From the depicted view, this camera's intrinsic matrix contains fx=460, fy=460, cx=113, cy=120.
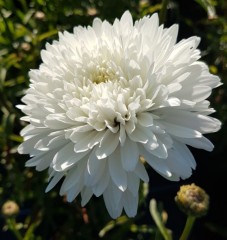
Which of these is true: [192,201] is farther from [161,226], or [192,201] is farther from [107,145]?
[107,145]

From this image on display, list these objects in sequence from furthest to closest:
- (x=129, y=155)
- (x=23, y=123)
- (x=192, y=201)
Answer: (x=23, y=123) < (x=192, y=201) < (x=129, y=155)

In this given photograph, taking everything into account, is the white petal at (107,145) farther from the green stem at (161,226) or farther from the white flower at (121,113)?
the green stem at (161,226)

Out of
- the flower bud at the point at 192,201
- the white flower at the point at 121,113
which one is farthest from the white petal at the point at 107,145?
the flower bud at the point at 192,201

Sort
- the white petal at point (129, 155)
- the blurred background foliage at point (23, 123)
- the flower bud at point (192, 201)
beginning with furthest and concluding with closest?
the blurred background foliage at point (23, 123) < the flower bud at point (192, 201) < the white petal at point (129, 155)

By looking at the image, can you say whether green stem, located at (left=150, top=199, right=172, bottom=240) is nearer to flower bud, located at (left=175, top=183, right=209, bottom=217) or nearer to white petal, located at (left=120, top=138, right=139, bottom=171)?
flower bud, located at (left=175, top=183, right=209, bottom=217)

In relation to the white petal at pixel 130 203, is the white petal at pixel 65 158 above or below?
A: above

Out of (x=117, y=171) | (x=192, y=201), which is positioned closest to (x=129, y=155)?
(x=117, y=171)
